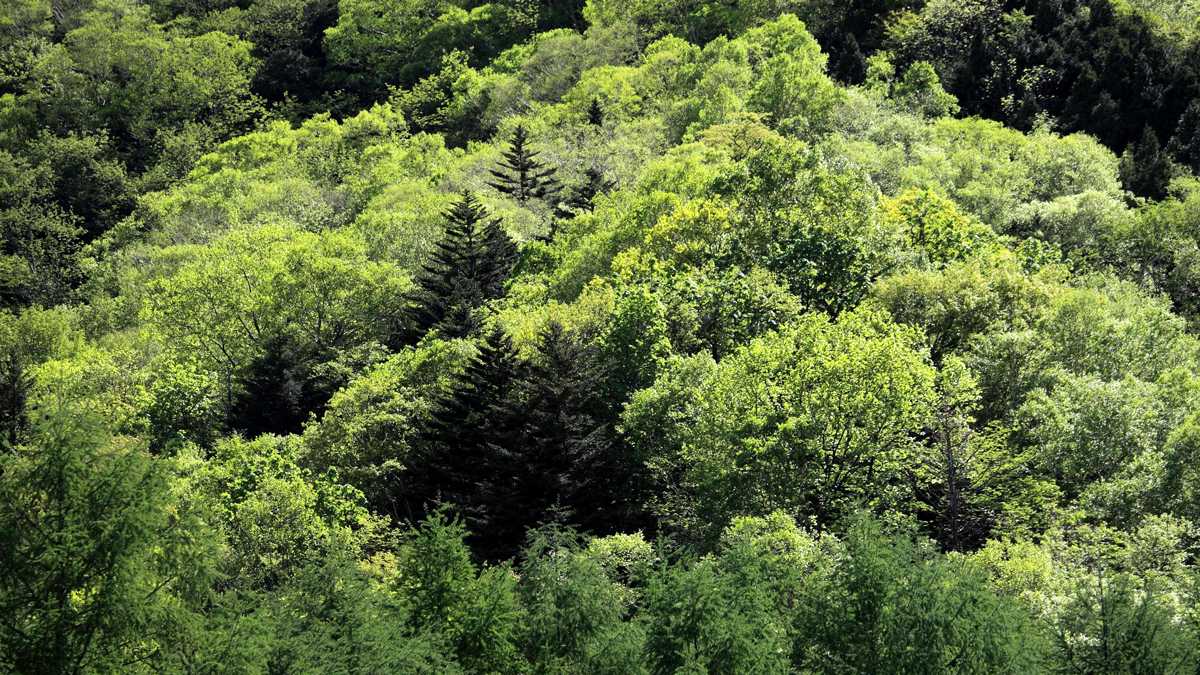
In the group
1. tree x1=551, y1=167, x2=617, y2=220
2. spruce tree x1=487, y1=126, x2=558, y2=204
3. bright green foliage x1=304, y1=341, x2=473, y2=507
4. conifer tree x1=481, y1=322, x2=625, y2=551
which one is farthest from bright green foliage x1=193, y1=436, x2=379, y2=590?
spruce tree x1=487, y1=126, x2=558, y2=204

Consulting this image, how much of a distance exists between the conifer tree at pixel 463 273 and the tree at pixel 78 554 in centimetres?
3206

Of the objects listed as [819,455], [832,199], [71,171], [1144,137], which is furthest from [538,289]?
[71,171]

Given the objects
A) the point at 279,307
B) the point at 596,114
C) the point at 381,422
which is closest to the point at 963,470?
the point at 381,422

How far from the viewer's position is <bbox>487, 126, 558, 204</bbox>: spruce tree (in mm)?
A: 89312

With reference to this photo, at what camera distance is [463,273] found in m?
68.8

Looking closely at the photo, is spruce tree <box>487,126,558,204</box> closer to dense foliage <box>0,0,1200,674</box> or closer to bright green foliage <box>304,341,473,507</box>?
dense foliage <box>0,0,1200,674</box>

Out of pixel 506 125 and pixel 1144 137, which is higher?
pixel 1144 137

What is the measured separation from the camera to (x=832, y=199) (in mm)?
53250

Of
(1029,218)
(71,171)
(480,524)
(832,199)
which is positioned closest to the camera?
(480,524)

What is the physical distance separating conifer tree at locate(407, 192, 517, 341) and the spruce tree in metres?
12.9

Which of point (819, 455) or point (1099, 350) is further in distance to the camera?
point (1099, 350)

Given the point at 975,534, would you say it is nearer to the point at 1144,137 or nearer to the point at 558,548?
the point at 558,548

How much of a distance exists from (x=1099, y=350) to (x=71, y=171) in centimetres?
12467

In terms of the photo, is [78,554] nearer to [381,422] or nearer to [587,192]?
[381,422]
